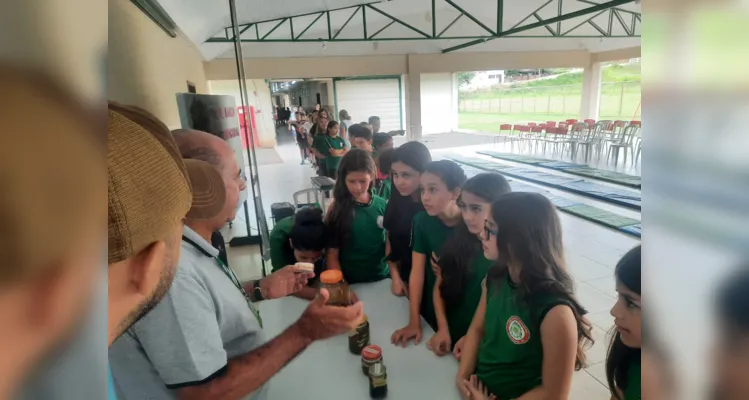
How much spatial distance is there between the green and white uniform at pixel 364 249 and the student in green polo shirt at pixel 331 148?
3.37 metres

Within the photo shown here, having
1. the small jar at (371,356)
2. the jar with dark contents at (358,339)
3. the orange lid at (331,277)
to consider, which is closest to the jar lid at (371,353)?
the small jar at (371,356)

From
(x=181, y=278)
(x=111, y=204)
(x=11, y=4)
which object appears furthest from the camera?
(x=181, y=278)

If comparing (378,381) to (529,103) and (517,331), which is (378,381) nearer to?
(517,331)

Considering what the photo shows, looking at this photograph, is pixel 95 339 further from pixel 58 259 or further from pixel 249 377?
pixel 249 377

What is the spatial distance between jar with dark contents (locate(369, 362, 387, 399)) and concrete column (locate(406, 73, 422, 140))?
10.1m

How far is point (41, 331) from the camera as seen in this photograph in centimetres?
15

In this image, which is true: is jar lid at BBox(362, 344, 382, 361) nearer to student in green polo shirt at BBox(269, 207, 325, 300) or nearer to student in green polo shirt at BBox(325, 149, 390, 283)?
student in green polo shirt at BBox(269, 207, 325, 300)

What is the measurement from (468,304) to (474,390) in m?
0.43

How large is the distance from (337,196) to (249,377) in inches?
48.9

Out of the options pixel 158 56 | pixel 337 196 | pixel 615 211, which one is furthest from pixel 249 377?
pixel 615 211

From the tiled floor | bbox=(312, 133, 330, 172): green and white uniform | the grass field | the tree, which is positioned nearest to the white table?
the tiled floor

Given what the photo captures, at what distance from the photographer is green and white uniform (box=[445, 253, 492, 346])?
1509 millimetres

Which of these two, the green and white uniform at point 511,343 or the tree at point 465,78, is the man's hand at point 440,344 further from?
the tree at point 465,78

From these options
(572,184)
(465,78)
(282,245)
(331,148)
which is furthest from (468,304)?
(465,78)
